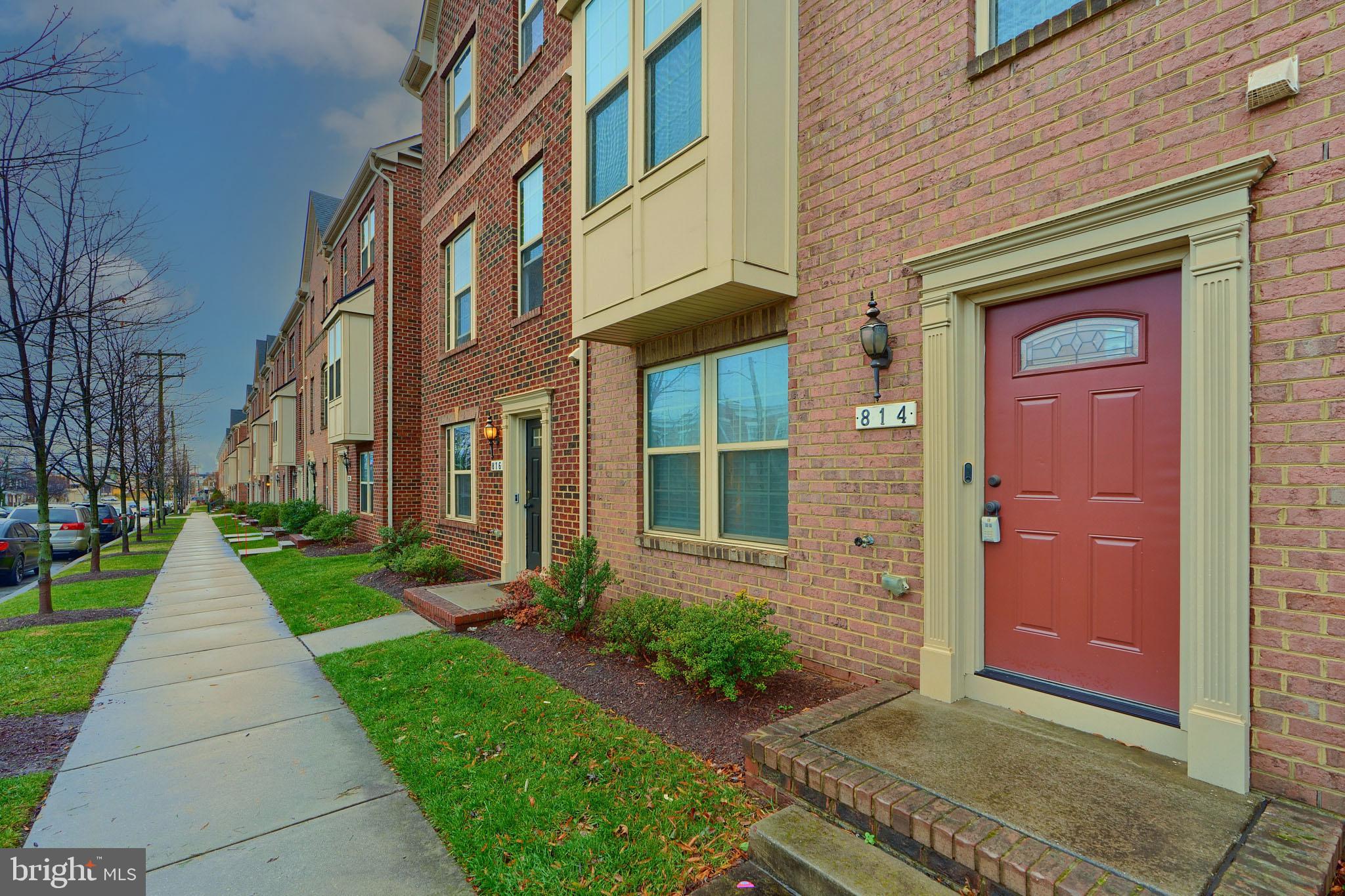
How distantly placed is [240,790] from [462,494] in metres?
7.18

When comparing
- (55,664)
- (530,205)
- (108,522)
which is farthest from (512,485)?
(108,522)

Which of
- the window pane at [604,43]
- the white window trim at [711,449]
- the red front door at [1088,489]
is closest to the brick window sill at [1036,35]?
the red front door at [1088,489]

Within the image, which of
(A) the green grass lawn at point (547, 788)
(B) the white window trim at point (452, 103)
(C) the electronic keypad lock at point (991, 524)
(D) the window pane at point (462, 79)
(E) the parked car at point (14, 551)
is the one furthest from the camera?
(E) the parked car at point (14, 551)

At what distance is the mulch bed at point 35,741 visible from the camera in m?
3.69

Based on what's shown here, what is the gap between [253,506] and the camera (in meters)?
29.0

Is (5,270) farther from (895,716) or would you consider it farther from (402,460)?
(895,716)

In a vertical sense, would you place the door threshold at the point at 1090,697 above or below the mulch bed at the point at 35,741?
above

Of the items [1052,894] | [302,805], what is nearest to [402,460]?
[302,805]

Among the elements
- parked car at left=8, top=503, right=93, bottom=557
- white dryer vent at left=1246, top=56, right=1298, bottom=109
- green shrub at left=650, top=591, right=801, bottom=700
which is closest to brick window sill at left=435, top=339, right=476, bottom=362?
green shrub at left=650, top=591, right=801, bottom=700

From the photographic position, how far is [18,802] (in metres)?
3.21

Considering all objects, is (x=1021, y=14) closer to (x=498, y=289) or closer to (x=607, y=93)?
(x=607, y=93)

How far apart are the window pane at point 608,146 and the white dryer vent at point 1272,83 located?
4.21 m

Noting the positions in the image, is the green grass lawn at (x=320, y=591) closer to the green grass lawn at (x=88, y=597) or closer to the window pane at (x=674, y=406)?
the green grass lawn at (x=88, y=597)

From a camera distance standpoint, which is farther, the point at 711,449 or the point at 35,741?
the point at 711,449
